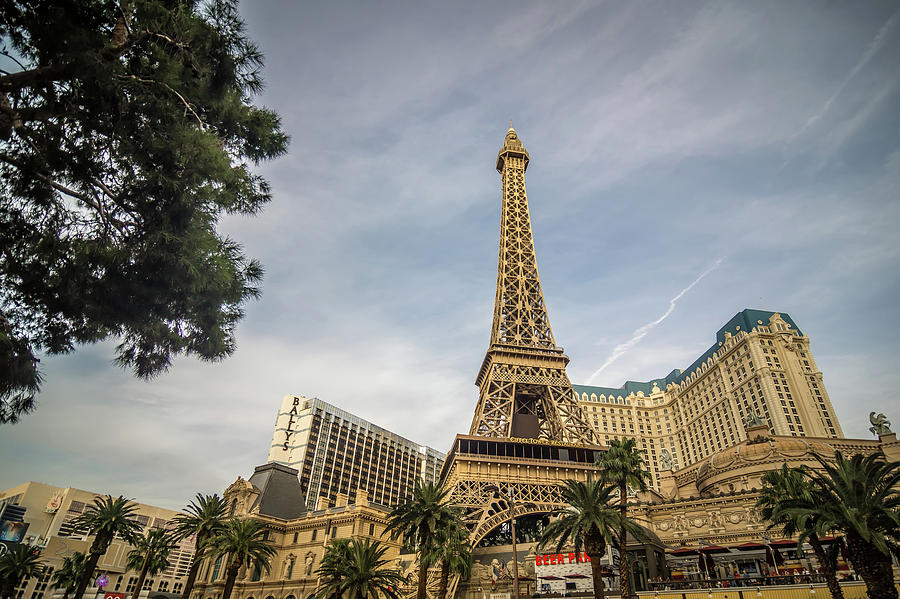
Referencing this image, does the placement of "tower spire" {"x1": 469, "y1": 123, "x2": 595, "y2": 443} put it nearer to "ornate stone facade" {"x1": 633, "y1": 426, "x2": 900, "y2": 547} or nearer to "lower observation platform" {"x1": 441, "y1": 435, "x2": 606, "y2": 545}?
"lower observation platform" {"x1": 441, "y1": 435, "x2": 606, "y2": 545}

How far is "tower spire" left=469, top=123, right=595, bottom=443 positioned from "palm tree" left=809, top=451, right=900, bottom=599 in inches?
1265

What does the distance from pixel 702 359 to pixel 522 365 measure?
89.5 metres

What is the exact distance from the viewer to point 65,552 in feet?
328

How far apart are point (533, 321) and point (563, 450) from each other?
18.9 meters

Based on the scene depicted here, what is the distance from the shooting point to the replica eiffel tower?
161 ft

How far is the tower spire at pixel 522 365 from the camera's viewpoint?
57.2m

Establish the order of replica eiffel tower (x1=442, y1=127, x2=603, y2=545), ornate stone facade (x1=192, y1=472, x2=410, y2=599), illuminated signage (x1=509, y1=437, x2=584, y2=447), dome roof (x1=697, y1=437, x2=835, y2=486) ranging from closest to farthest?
replica eiffel tower (x1=442, y1=127, x2=603, y2=545)
illuminated signage (x1=509, y1=437, x2=584, y2=447)
ornate stone facade (x1=192, y1=472, x2=410, y2=599)
dome roof (x1=697, y1=437, x2=835, y2=486)

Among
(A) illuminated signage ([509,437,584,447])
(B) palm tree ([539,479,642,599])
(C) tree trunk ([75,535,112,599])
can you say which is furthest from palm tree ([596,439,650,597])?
(C) tree trunk ([75,535,112,599])

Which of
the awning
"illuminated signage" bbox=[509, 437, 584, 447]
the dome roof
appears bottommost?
the awning

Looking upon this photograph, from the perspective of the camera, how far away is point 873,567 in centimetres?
2261

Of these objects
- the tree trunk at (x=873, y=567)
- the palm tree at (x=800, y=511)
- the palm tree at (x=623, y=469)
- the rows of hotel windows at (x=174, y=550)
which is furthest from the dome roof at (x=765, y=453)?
the rows of hotel windows at (x=174, y=550)

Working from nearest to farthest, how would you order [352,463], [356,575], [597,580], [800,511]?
[800,511] → [597,580] → [356,575] → [352,463]

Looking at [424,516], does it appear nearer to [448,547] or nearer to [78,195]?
[448,547]

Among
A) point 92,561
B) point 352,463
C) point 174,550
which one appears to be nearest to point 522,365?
point 92,561
